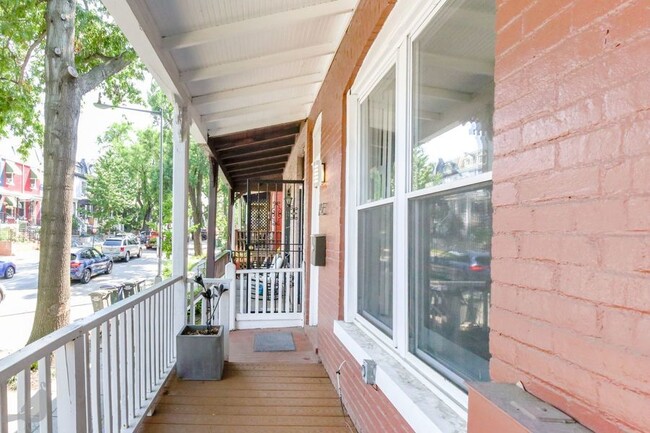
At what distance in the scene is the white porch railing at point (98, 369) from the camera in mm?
1308

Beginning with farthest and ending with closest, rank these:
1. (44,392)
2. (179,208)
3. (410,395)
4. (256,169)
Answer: (256,169), (179,208), (410,395), (44,392)

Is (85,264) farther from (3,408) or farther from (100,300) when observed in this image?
(3,408)

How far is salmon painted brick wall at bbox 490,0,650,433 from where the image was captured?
2.35 feet

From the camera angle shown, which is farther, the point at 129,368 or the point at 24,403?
the point at 129,368

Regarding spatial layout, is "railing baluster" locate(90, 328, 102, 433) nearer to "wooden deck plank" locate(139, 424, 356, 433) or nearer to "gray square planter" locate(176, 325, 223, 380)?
"wooden deck plank" locate(139, 424, 356, 433)

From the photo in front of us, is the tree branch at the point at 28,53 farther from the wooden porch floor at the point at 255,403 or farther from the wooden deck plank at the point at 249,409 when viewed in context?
the wooden deck plank at the point at 249,409

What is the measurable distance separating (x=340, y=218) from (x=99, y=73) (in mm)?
5444

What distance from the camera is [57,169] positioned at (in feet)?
16.9

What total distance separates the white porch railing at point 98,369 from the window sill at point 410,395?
1.29 metres

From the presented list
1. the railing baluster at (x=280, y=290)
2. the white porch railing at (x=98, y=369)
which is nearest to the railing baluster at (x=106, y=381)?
the white porch railing at (x=98, y=369)

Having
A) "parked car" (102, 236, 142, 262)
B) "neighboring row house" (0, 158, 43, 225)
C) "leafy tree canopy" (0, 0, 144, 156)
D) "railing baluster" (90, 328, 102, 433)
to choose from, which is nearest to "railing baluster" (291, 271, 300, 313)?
"railing baluster" (90, 328, 102, 433)

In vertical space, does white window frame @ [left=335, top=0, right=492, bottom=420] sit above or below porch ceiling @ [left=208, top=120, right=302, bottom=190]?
below

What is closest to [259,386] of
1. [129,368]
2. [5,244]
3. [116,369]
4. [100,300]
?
[129,368]

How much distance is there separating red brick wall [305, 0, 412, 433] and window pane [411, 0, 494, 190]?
0.48 m
